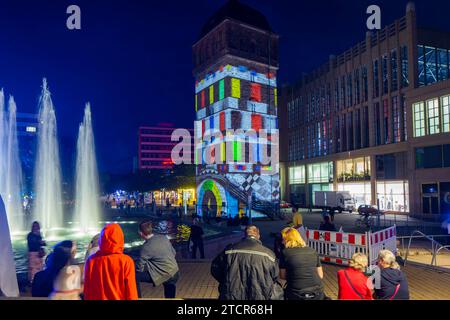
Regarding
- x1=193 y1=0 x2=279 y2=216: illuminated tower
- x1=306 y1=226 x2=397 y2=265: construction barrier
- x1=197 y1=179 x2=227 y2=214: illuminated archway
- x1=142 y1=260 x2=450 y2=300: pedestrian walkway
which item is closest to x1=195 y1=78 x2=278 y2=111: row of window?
x1=193 y1=0 x2=279 y2=216: illuminated tower

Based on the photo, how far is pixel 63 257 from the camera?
4852 mm

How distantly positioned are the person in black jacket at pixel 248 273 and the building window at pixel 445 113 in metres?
37.6

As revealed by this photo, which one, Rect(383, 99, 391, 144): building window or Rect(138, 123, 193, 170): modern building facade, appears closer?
Rect(383, 99, 391, 144): building window

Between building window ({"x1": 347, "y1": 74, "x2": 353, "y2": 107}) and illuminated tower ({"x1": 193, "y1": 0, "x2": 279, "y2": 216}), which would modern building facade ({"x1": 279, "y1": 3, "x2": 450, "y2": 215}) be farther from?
illuminated tower ({"x1": 193, "y1": 0, "x2": 279, "y2": 216})

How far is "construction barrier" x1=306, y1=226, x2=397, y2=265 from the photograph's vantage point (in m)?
11.2

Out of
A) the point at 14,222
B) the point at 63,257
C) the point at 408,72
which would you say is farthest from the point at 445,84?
the point at 14,222

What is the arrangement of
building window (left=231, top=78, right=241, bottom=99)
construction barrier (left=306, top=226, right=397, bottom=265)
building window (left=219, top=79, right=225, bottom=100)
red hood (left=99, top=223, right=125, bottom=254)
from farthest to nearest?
1. building window (left=219, top=79, right=225, bottom=100)
2. building window (left=231, top=78, right=241, bottom=99)
3. construction barrier (left=306, top=226, right=397, bottom=265)
4. red hood (left=99, top=223, right=125, bottom=254)

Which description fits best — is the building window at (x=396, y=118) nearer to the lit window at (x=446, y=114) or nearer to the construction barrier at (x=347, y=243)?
the lit window at (x=446, y=114)

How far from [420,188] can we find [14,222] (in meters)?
40.3

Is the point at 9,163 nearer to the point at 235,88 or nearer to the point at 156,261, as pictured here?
the point at 235,88

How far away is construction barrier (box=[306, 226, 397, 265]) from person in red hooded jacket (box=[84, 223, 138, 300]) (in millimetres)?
8784

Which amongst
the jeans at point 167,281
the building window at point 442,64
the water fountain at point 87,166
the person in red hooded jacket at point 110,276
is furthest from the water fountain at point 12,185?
the building window at point 442,64
